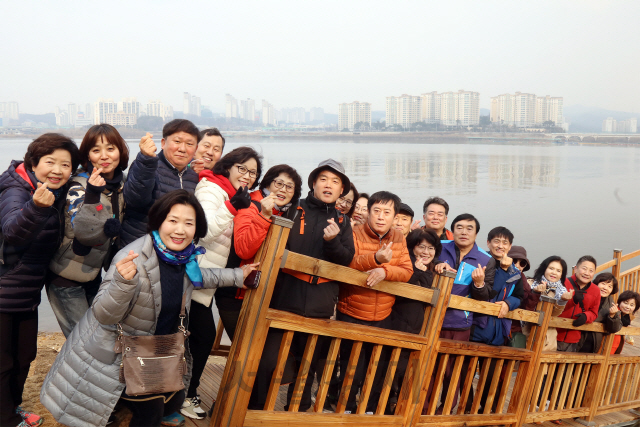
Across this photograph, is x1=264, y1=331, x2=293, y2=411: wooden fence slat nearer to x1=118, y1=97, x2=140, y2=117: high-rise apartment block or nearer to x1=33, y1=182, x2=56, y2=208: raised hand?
x1=33, y1=182, x2=56, y2=208: raised hand

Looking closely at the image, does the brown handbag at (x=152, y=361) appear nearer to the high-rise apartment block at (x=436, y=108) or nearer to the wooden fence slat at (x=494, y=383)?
the wooden fence slat at (x=494, y=383)

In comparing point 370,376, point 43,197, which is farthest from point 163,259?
point 370,376

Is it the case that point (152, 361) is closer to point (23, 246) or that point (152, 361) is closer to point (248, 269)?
point (248, 269)

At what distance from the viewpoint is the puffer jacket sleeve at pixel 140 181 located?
9.16 ft

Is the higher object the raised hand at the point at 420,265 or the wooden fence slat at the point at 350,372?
the raised hand at the point at 420,265

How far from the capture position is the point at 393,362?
10.1ft

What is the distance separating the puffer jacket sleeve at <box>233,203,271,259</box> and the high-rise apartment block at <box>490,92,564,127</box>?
152479mm

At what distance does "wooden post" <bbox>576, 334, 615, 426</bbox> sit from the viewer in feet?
15.7

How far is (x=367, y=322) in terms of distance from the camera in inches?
123

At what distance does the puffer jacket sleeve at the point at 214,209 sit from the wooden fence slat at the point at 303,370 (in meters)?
0.79

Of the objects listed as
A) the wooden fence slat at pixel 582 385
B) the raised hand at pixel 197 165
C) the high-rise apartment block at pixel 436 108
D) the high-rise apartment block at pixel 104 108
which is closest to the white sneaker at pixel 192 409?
the raised hand at pixel 197 165

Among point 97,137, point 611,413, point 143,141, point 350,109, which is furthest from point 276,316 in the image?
point 350,109

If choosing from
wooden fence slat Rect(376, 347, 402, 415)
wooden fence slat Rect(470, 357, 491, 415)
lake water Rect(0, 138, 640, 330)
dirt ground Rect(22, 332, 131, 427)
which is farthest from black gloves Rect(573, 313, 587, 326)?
lake water Rect(0, 138, 640, 330)

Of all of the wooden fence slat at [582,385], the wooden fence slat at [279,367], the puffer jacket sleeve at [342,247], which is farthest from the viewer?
the wooden fence slat at [582,385]
